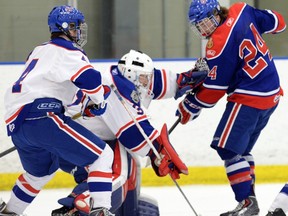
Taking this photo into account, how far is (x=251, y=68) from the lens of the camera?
441 cm

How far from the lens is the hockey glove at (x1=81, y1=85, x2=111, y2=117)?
13.4 feet

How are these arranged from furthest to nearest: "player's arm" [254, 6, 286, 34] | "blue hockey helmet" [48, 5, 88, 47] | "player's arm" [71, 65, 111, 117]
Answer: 1. "player's arm" [254, 6, 286, 34]
2. "blue hockey helmet" [48, 5, 88, 47]
3. "player's arm" [71, 65, 111, 117]

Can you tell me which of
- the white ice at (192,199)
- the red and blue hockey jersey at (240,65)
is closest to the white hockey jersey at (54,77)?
the red and blue hockey jersey at (240,65)

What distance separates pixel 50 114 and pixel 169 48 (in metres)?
2.43

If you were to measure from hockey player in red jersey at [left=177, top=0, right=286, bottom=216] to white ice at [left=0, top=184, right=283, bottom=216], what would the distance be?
40 centimetres

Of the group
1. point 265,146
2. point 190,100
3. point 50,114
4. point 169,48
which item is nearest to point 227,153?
point 190,100

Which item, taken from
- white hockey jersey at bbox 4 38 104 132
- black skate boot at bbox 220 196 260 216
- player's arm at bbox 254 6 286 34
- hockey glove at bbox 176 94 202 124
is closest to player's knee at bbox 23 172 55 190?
white hockey jersey at bbox 4 38 104 132

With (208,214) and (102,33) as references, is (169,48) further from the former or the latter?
(208,214)

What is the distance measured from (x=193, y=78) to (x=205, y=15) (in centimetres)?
32

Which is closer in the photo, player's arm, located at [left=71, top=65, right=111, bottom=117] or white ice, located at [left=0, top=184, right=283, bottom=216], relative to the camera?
player's arm, located at [left=71, top=65, right=111, bottom=117]

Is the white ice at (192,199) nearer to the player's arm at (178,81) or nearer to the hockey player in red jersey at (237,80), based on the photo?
the hockey player in red jersey at (237,80)

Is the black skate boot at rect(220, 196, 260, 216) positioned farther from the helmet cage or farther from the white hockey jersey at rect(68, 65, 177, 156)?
the helmet cage

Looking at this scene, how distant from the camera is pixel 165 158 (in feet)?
13.9

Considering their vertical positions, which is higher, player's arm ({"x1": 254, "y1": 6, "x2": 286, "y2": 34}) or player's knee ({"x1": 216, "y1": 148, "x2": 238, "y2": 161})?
player's arm ({"x1": 254, "y1": 6, "x2": 286, "y2": 34})
